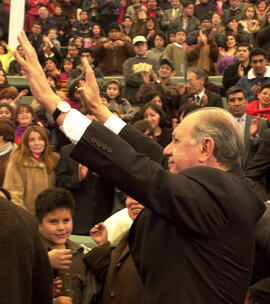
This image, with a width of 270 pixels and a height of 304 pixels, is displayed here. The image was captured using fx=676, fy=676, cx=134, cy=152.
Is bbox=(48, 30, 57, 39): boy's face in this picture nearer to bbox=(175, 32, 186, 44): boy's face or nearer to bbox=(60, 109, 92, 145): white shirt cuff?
bbox=(175, 32, 186, 44): boy's face

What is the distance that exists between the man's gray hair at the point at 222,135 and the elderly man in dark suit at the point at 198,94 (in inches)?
249

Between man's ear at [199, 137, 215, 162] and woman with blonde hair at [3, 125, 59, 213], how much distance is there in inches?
157

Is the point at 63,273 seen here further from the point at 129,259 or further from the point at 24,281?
the point at 24,281

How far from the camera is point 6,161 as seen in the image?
268 inches

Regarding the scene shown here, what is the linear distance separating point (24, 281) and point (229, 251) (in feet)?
2.31

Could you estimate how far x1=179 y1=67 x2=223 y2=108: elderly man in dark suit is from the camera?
8859mm

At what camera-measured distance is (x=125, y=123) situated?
313cm

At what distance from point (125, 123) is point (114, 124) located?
66 mm

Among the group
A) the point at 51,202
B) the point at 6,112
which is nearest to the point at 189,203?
the point at 51,202

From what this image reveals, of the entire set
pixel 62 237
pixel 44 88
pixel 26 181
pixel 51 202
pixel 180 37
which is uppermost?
pixel 180 37

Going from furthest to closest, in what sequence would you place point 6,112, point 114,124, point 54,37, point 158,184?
point 54,37
point 6,112
point 114,124
point 158,184

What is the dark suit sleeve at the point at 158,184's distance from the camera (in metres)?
2.21

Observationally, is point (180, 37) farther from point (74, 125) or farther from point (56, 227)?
point (74, 125)

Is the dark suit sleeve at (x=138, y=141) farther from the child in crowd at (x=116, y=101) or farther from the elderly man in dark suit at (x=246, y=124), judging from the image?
the child in crowd at (x=116, y=101)
